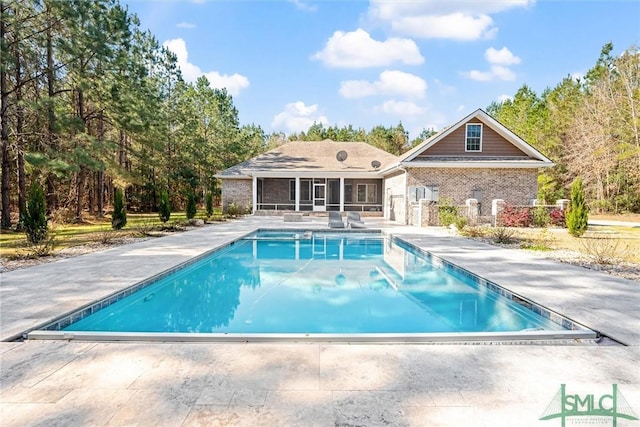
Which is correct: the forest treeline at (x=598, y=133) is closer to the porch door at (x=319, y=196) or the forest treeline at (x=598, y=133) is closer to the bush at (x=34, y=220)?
the porch door at (x=319, y=196)

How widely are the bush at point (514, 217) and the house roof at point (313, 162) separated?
8449 millimetres

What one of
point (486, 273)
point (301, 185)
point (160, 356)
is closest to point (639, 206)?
point (301, 185)

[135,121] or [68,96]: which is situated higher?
[68,96]

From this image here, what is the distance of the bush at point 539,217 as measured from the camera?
18.3 m

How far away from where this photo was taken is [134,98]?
62.7 ft

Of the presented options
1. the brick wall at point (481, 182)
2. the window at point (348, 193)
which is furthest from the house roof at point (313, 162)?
the brick wall at point (481, 182)

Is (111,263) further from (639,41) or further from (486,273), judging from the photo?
(639,41)

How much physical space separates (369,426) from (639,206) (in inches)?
1555

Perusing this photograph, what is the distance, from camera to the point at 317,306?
6.57 m

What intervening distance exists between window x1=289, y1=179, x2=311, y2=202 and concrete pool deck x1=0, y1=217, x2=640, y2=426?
23.3m

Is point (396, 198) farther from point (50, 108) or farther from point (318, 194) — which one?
point (50, 108)

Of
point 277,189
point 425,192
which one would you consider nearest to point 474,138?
point 425,192

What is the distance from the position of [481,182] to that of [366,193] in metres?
9.20

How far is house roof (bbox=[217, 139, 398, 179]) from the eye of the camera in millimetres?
25453
